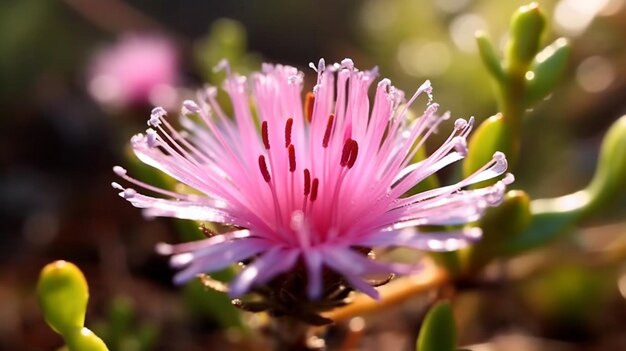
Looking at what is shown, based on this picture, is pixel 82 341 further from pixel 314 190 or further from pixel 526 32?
pixel 526 32

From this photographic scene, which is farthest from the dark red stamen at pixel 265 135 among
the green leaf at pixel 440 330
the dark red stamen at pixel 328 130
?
the green leaf at pixel 440 330

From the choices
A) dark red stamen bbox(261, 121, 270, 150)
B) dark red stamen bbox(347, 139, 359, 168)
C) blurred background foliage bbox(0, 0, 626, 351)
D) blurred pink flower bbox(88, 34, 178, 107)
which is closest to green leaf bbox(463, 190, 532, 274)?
blurred background foliage bbox(0, 0, 626, 351)

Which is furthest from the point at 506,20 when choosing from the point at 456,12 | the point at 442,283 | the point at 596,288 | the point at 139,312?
the point at 139,312

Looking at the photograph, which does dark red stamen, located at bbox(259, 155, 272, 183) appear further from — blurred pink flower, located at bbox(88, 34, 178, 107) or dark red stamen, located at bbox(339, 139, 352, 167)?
blurred pink flower, located at bbox(88, 34, 178, 107)

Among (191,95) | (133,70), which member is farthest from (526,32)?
(133,70)

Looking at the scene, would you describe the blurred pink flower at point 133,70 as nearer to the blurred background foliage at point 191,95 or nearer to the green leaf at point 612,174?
the blurred background foliage at point 191,95
